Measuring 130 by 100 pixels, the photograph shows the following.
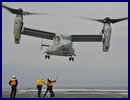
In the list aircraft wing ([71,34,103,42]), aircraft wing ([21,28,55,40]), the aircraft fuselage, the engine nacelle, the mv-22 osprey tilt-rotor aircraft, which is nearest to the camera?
the engine nacelle

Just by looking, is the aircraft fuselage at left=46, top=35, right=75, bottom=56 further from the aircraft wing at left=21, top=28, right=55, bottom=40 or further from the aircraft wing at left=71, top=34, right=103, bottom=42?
the aircraft wing at left=71, top=34, right=103, bottom=42

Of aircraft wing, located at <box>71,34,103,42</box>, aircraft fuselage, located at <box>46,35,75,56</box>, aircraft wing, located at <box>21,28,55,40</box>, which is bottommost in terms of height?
aircraft fuselage, located at <box>46,35,75,56</box>

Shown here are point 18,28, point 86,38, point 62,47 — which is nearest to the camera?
point 18,28

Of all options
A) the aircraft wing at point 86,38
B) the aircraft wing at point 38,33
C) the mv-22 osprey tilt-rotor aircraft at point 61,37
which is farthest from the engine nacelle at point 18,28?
the aircraft wing at point 86,38

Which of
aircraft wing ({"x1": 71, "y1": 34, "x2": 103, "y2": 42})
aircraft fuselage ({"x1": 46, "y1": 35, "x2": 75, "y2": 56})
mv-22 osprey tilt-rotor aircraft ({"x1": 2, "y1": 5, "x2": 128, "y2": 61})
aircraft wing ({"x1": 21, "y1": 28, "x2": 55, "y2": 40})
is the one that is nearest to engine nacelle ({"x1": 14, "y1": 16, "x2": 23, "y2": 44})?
mv-22 osprey tilt-rotor aircraft ({"x1": 2, "y1": 5, "x2": 128, "y2": 61})

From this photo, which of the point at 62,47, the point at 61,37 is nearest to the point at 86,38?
the point at 61,37

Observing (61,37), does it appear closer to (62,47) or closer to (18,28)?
(62,47)

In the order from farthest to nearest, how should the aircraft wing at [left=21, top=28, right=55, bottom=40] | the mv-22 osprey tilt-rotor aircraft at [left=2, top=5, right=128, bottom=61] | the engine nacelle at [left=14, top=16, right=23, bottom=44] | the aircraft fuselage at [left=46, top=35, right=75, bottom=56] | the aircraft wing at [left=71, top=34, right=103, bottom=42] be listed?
1. the aircraft wing at [left=71, top=34, right=103, bottom=42]
2. the aircraft wing at [left=21, top=28, right=55, bottom=40]
3. the aircraft fuselage at [left=46, top=35, right=75, bottom=56]
4. the mv-22 osprey tilt-rotor aircraft at [left=2, top=5, right=128, bottom=61]
5. the engine nacelle at [left=14, top=16, right=23, bottom=44]

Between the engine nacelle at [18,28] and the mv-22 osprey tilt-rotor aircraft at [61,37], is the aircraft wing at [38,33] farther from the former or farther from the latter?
the engine nacelle at [18,28]

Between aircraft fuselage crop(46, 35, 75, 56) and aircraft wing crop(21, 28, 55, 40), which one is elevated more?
aircraft wing crop(21, 28, 55, 40)

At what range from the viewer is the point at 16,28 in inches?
1013

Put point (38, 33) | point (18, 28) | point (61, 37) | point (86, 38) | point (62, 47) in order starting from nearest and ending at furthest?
point (18, 28) → point (62, 47) → point (61, 37) → point (38, 33) → point (86, 38)

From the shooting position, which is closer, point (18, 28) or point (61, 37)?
point (18, 28)

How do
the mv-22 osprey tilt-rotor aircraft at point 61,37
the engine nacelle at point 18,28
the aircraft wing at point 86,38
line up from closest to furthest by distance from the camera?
1. the engine nacelle at point 18,28
2. the mv-22 osprey tilt-rotor aircraft at point 61,37
3. the aircraft wing at point 86,38
